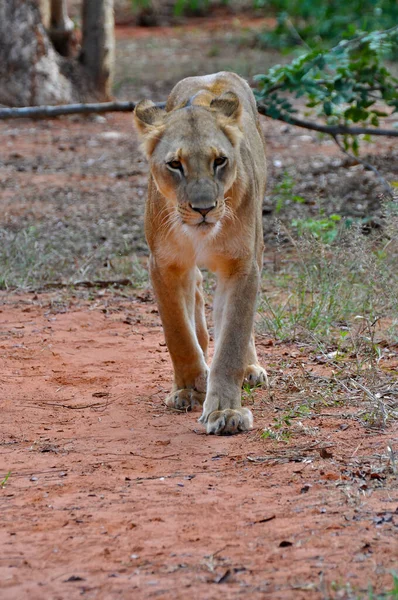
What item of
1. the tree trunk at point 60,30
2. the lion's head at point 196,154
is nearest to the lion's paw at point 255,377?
the lion's head at point 196,154

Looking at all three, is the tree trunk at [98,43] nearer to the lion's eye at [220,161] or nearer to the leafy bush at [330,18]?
the leafy bush at [330,18]

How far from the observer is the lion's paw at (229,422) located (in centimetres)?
458

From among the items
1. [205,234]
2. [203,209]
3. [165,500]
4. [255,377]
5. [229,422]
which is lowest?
[255,377]

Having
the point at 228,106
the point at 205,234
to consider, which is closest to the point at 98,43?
the point at 228,106

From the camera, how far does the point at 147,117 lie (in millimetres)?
5066

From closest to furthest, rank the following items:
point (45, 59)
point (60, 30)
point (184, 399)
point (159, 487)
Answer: point (159, 487) → point (184, 399) → point (45, 59) → point (60, 30)

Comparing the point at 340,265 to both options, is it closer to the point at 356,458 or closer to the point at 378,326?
the point at 378,326

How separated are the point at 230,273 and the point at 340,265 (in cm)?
171

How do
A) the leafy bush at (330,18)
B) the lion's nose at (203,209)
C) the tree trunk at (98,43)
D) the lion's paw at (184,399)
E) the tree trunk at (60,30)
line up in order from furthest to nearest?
the leafy bush at (330,18), the tree trunk at (60,30), the tree trunk at (98,43), the lion's paw at (184,399), the lion's nose at (203,209)

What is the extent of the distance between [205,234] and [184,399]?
0.93 metres

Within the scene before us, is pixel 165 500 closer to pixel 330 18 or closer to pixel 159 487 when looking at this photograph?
pixel 159 487

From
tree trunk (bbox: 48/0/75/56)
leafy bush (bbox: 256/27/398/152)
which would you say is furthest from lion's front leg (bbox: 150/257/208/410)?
tree trunk (bbox: 48/0/75/56)

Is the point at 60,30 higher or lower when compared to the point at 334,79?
lower

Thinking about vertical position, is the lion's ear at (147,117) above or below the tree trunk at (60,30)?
above
